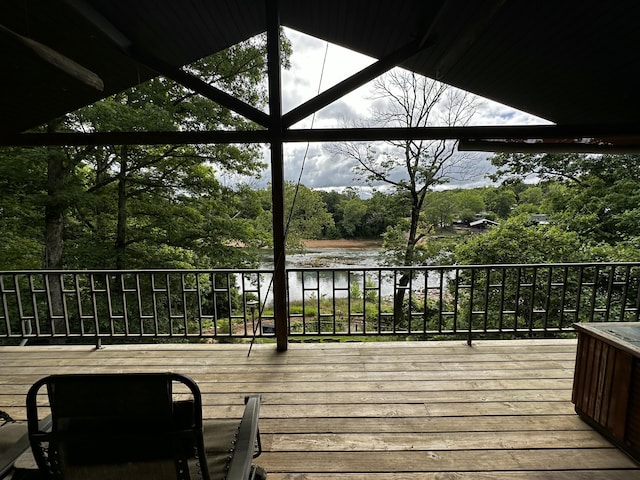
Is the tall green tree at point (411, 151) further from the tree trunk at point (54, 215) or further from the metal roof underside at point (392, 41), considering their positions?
the tree trunk at point (54, 215)

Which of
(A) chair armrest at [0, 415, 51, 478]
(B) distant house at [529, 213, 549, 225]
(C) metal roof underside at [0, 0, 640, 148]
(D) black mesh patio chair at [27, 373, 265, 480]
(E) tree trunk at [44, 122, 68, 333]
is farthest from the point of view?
(B) distant house at [529, 213, 549, 225]

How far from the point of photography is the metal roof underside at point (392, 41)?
2.19 m

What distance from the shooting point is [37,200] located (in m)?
5.19

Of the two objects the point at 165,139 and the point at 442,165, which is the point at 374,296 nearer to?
the point at 442,165

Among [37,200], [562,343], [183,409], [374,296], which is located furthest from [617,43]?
[37,200]

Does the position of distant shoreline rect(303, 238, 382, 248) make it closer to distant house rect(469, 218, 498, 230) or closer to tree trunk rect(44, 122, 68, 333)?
distant house rect(469, 218, 498, 230)

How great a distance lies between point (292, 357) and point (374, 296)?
212 inches

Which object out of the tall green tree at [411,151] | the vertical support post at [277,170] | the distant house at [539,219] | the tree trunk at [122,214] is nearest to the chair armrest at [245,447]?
the vertical support post at [277,170]

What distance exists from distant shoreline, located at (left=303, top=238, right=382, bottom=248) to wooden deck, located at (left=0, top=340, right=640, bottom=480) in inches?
172

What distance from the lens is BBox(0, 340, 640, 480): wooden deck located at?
66.0 inches

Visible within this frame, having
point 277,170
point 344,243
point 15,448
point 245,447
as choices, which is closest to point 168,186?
point 344,243

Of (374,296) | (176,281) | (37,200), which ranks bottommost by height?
(374,296)

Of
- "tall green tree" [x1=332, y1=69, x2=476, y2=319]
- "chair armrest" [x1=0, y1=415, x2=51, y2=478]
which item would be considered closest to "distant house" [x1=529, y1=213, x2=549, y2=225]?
"tall green tree" [x1=332, y1=69, x2=476, y2=319]

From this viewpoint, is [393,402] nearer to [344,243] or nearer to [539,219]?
[344,243]
